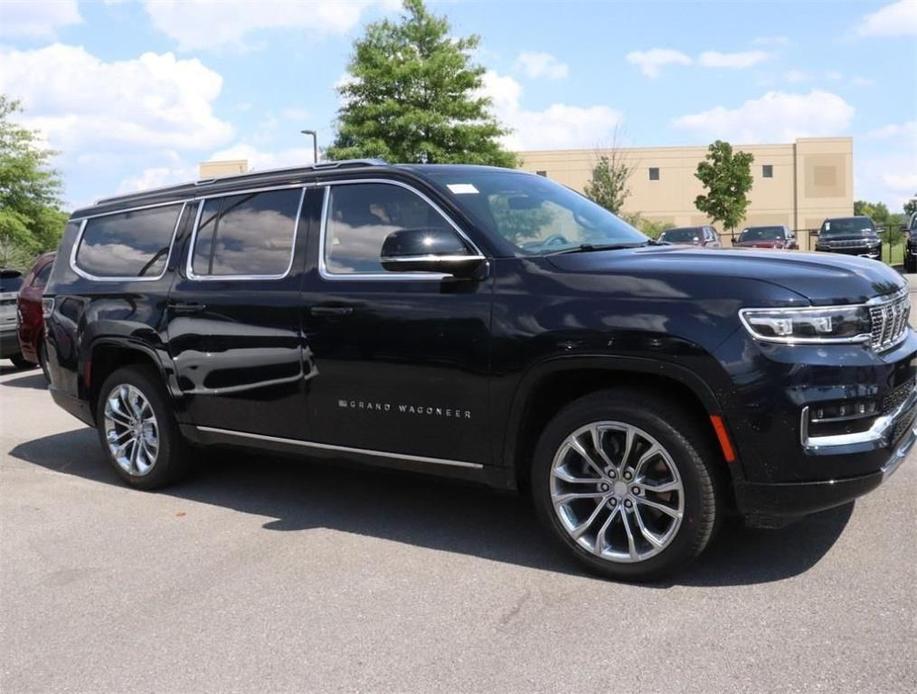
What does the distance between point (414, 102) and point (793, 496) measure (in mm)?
28892

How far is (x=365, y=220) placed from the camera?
462 centimetres

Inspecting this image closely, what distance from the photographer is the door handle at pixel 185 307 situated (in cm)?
518

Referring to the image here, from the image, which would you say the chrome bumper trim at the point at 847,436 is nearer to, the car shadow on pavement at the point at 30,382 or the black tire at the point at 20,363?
the car shadow on pavement at the point at 30,382

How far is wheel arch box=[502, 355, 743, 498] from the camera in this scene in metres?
3.55

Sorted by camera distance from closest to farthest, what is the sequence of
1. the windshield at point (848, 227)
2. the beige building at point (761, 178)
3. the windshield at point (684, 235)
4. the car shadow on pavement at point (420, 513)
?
the car shadow on pavement at point (420, 513)
the windshield at point (684, 235)
the windshield at point (848, 227)
the beige building at point (761, 178)

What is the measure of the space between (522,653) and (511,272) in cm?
169

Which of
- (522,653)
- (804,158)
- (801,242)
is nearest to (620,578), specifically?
(522,653)

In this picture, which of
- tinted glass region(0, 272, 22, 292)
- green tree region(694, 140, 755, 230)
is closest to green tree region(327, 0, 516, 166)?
tinted glass region(0, 272, 22, 292)

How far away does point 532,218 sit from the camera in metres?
4.54

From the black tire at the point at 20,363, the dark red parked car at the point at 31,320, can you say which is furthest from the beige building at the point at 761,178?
the dark red parked car at the point at 31,320

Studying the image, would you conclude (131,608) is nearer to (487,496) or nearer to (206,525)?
(206,525)

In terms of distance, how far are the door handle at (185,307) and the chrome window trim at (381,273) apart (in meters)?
0.94

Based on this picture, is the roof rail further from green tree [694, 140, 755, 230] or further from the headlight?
green tree [694, 140, 755, 230]

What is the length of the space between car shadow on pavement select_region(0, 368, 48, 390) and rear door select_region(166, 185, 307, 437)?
676cm
